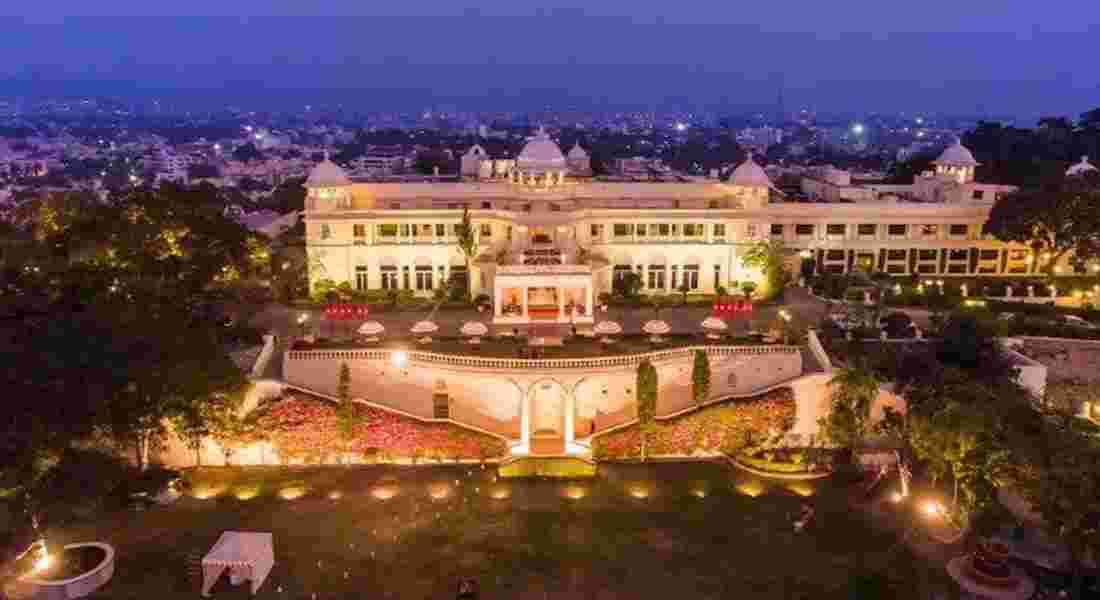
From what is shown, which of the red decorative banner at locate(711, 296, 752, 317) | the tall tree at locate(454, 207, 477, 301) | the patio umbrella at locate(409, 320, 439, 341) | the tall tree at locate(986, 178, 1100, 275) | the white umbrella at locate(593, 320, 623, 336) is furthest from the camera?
the tall tree at locate(454, 207, 477, 301)

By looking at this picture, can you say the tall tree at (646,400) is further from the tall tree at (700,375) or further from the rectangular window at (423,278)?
the rectangular window at (423,278)

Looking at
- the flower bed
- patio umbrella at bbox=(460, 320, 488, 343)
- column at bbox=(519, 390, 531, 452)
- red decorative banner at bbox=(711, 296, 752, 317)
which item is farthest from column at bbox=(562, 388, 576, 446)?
red decorative banner at bbox=(711, 296, 752, 317)

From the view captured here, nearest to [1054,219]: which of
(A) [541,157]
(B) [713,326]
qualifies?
(B) [713,326]

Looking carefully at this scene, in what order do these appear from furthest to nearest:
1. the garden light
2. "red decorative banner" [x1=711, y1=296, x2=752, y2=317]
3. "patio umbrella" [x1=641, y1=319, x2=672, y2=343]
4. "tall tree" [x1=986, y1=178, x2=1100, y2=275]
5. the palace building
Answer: the palace building, "tall tree" [x1=986, y1=178, x2=1100, y2=275], "red decorative banner" [x1=711, y1=296, x2=752, y2=317], "patio umbrella" [x1=641, y1=319, x2=672, y2=343], the garden light

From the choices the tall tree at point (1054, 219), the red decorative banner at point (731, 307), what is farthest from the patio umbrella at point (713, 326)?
the tall tree at point (1054, 219)

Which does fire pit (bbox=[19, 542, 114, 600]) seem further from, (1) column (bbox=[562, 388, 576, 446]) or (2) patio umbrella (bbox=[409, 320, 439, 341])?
(1) column (bbox=[562, 388, 576, 446])
